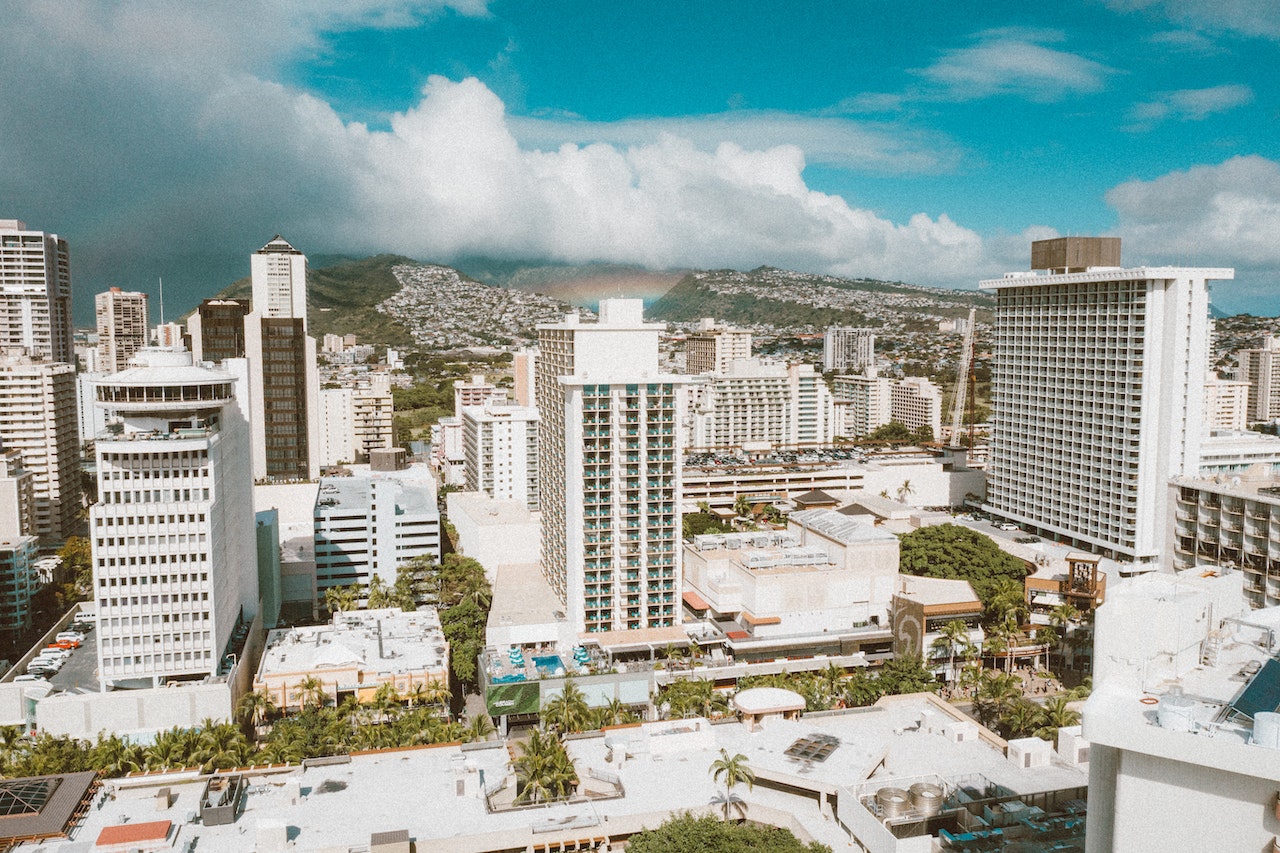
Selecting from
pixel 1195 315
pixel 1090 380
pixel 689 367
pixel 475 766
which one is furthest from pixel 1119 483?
pixel 689 367

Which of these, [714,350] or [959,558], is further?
[714,350]

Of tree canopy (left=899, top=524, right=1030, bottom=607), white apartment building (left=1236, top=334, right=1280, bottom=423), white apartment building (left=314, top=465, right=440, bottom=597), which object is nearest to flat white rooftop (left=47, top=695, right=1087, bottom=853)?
tree canopy (left=899, top=524, right=1030, bottom=607)

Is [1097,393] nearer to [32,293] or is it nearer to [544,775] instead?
[544,775]

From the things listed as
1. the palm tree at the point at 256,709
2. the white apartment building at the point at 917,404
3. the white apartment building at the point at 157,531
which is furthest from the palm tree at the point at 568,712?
the white apartment building at the point at 917,404

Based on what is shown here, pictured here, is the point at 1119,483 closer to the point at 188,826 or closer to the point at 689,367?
the point at 188,826

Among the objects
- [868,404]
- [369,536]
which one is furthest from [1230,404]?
[369,536]

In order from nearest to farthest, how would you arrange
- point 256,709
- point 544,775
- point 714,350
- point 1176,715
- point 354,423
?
point 1176,715 < point 544,775 < point 256,709 < point 354,423 < point 714,350
